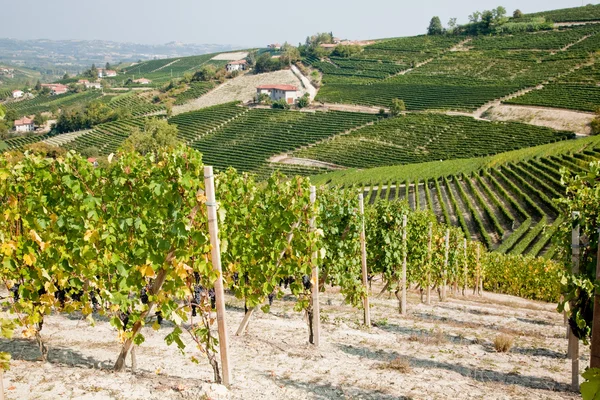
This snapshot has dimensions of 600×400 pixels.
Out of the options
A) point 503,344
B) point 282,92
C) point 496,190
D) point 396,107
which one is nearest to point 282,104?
A: point 282,92

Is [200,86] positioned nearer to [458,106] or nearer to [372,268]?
[458,106]

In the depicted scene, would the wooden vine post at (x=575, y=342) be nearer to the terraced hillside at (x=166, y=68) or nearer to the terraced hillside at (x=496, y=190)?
the terraced hillside at (x=496, y=190)

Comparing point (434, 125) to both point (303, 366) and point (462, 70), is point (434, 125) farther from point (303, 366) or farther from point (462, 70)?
point (303, 366)

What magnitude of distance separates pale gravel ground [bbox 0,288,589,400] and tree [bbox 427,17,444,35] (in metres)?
121

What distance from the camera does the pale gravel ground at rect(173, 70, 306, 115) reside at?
96062 mm

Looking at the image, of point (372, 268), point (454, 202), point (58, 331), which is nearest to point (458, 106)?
point (454, 202)

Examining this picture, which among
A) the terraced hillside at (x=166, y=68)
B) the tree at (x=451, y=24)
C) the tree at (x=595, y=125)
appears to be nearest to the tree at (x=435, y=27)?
the tree at (x=451, y=24)

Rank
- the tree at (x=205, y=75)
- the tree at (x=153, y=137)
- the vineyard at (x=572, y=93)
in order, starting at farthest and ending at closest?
1. the tree at (x=205, y=75)
2. the vineyard at (x=572, y=93)
3. the tree at (x=153, y=137)

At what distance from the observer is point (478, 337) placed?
8492mm

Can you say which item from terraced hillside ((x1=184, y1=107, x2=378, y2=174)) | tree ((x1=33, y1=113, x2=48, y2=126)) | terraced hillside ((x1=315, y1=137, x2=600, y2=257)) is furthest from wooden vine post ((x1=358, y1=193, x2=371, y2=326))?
tree ((x1=33, y1=113, x2=48, y2=126))

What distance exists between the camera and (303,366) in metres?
5.92

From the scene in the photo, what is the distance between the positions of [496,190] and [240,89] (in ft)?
247

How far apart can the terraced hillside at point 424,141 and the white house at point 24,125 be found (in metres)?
56.9

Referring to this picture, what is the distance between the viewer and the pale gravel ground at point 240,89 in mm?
96062
